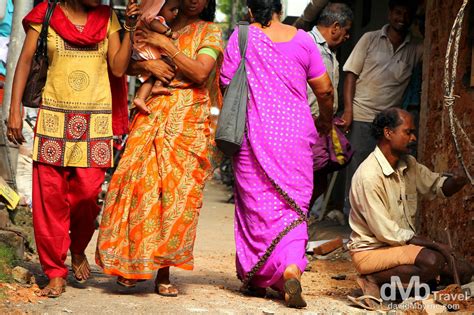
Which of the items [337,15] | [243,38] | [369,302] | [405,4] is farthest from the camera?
[405,4]

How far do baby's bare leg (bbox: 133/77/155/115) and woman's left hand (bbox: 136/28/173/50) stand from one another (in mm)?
237

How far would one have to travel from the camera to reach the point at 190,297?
6.12 meters

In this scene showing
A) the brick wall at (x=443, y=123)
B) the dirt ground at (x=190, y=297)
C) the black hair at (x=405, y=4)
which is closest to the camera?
the dirt ground at (x=190, y=297)

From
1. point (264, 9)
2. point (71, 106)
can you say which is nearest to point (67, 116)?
point (71, 106)

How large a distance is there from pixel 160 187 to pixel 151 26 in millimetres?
1017

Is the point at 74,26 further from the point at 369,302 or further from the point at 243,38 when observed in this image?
the point at 369,302

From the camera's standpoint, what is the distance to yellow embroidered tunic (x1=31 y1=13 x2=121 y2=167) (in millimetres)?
5969

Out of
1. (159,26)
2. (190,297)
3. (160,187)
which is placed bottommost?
(190,297)

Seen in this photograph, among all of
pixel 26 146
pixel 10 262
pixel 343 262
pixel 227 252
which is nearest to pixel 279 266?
pixel 10 262

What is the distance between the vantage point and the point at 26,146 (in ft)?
32.2

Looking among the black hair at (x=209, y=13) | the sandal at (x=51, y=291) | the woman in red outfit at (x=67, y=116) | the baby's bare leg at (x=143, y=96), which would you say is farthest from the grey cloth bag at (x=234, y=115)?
the sandal at (x=51, y=291)

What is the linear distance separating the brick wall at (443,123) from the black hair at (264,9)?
1536mm

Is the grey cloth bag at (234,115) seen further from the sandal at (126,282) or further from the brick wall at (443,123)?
the brick wall at (443,123)

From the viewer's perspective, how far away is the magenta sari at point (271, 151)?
608 centimetres
